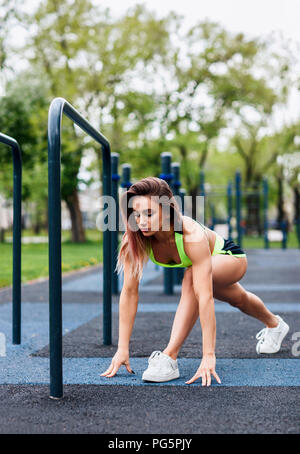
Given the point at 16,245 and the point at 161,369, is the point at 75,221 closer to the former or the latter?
the point at 16,245

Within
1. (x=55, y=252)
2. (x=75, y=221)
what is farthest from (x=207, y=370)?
(x=75, y=221)

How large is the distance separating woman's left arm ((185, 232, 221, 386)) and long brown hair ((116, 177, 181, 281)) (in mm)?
147

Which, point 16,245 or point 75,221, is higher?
point 75,221

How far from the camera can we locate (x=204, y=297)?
2586mm

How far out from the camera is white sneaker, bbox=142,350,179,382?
105 inches

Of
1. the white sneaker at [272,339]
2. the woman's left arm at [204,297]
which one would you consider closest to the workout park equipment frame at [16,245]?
the woman's left arm at [204,297]

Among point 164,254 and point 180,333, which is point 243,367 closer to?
point 180,333

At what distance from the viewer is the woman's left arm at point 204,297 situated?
2559mm

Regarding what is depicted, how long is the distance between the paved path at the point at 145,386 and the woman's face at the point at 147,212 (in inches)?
30.0

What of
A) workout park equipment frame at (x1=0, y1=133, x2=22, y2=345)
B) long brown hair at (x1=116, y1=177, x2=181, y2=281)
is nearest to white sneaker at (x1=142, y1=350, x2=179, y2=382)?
long brown hair at (x1=116, y1=177, x2=181, y2=281)

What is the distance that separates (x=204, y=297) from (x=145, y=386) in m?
0.51

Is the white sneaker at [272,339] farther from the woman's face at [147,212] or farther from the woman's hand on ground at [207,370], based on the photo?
the woman's face at [147,212]

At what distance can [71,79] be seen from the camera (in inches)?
881

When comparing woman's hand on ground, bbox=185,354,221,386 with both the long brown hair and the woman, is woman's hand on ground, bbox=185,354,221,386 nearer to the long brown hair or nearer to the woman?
the woman
